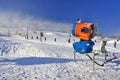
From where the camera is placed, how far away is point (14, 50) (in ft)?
99.0

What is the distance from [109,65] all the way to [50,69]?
4.71 m

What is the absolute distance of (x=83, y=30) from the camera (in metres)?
17.2

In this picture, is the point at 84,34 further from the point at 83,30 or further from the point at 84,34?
the point at 83,30

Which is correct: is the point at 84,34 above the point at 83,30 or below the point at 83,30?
below

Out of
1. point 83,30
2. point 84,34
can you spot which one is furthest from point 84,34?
point 83,30

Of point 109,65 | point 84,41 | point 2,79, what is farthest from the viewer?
point 109,65

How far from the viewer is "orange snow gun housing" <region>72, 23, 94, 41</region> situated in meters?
17.0

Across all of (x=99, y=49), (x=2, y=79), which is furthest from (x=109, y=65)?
(x=2, y=79)

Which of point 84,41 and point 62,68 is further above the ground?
point 84,41

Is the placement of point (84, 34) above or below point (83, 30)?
below

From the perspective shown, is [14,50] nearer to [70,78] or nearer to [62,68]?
[62,68]

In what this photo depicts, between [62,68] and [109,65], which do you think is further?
[109,65]

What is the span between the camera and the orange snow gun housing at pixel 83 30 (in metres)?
17.0

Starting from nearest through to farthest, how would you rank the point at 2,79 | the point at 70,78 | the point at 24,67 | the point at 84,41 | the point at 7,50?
the point at 2,79, the point at 70,78, the point at 24,67, the point at 84,41, the point at 7,50
